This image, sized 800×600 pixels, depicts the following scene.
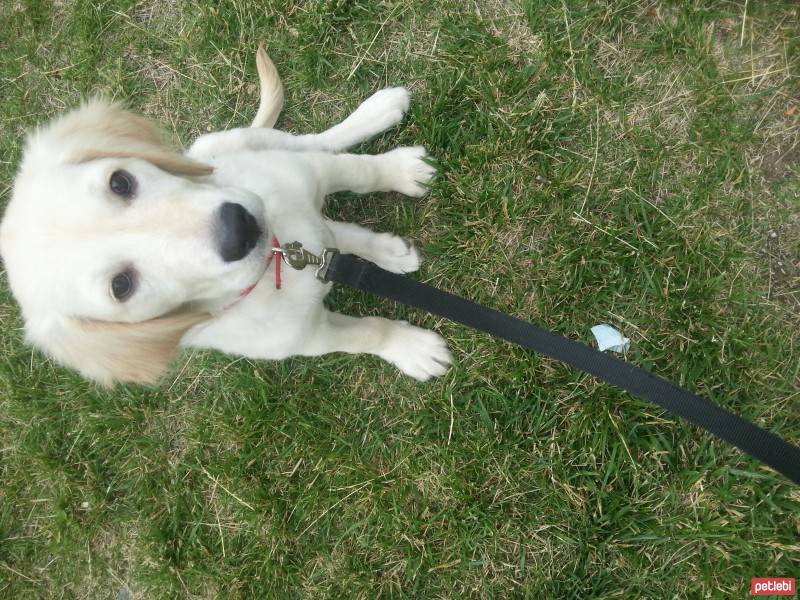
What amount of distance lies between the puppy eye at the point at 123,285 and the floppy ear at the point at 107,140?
404 mm

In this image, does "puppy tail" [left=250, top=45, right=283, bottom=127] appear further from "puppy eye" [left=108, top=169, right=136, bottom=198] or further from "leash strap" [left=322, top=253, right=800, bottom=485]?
"leash strap" [left=322, top=253, right=800, bottom=485]

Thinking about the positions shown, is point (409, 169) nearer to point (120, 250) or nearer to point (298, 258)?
point (298, 258)

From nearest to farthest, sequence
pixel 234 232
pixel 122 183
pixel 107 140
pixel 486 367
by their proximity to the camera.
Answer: pixel 234 232 < pixel 122 183 < pixel 107 140 < pixel 486 367

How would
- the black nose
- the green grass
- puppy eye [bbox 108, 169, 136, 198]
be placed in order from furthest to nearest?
1. the green grass
2. puppy eye [bbox 108, 169, 136, 198]
3. the black nose

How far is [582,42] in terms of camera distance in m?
2.52

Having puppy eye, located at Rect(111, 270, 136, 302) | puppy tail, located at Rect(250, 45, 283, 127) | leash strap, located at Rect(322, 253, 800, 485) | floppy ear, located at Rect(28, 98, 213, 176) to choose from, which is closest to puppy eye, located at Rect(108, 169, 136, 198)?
floppy ear, located at Rect(28, 98, 213, 176)

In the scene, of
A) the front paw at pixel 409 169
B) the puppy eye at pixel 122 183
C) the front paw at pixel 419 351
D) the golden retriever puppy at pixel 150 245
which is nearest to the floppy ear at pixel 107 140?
the golden retriever puppy at pixel 150 245

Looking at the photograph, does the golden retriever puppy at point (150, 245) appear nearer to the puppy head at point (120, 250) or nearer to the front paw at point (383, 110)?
the puppy head at point (120, 250)

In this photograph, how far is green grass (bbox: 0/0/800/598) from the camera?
231cm

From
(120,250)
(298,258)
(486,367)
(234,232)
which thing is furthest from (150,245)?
(486,367)

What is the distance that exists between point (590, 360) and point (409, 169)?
1.37m

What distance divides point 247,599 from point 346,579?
55 cm

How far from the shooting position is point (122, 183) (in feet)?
5.68

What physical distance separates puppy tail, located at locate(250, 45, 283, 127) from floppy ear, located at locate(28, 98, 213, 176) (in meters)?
0.74
